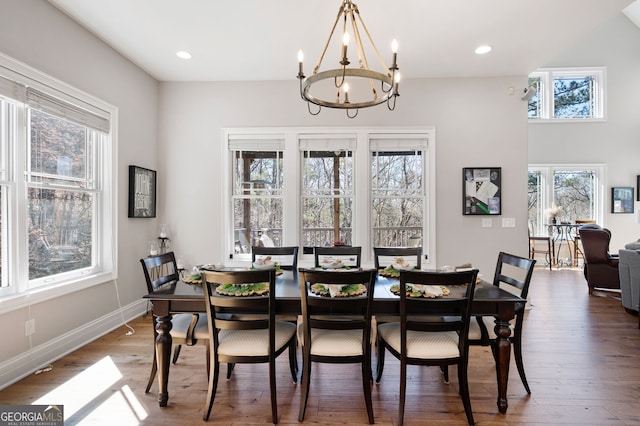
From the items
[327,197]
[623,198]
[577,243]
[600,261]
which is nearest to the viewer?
[327,197]

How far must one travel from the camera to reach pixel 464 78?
398 centimetres

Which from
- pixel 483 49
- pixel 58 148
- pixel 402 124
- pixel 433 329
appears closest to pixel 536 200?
pixel 402 124

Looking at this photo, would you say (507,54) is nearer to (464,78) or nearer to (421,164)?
(464,78)

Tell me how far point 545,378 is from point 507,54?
3.25 m

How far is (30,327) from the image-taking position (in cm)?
242

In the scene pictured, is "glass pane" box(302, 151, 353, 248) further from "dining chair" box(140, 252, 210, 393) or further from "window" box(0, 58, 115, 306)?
"window" box(0, 58, 115, 306)

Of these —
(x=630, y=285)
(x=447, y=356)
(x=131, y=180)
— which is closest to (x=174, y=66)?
(x=131, y=180)

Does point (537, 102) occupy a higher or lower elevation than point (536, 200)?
higher

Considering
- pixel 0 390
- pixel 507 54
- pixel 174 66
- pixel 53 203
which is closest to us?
pixel 0 390

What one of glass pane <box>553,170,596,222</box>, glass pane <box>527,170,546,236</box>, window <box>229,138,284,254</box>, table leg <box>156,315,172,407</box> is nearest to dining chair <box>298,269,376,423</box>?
table leg <box>156,315,172,407</box>

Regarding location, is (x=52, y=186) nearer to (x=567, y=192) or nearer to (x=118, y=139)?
(x=118, y=139)

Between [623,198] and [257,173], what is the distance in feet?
27.4

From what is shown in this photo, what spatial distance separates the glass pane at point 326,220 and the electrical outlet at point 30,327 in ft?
8.93

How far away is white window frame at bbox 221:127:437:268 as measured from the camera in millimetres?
4016
